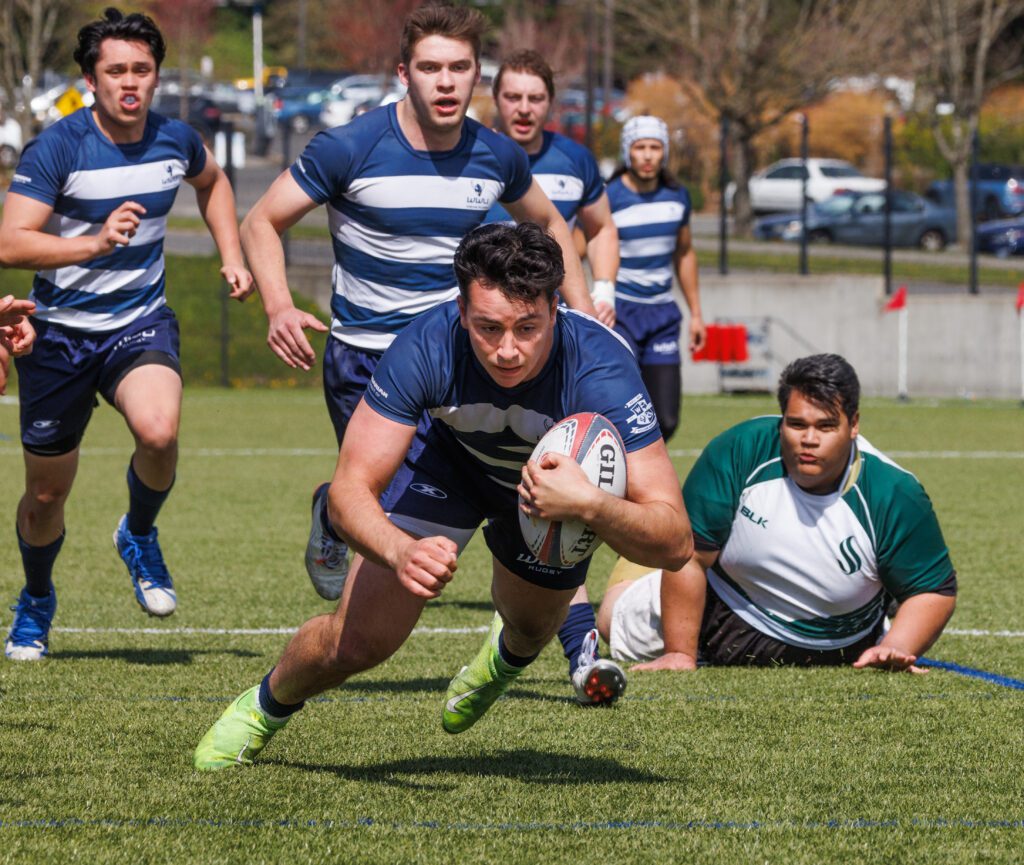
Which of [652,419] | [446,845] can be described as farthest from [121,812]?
[652,419]

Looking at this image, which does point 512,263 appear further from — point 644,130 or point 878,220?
point 878,220

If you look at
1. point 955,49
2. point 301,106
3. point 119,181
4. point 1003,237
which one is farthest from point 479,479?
point 301,106

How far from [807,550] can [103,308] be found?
2.75 metres

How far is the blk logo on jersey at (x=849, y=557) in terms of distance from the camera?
19.9 feet

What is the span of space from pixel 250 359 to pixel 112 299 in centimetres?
1508

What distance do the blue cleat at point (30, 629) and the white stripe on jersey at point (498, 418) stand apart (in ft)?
8.96

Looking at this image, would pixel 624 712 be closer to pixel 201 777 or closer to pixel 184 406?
pixel 201 777

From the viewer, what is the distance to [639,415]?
412 centimetres

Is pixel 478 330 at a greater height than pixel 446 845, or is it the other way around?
pixel 478 330

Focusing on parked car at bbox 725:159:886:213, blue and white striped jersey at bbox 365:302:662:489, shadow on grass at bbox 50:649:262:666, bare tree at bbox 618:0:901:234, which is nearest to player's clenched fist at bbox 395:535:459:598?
blue and white striped jersey at bbox 365:302:662:489

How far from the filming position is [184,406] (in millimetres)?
18109

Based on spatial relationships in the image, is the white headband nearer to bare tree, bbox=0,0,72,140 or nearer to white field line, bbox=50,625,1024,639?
white field line, bbox=50,625,1024,639

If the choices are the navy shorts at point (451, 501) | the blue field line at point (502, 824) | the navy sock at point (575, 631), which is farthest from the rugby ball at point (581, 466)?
the navy sock at point (575, 631)

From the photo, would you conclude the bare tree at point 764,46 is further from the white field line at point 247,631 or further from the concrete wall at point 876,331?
the white field line at point 247,631
